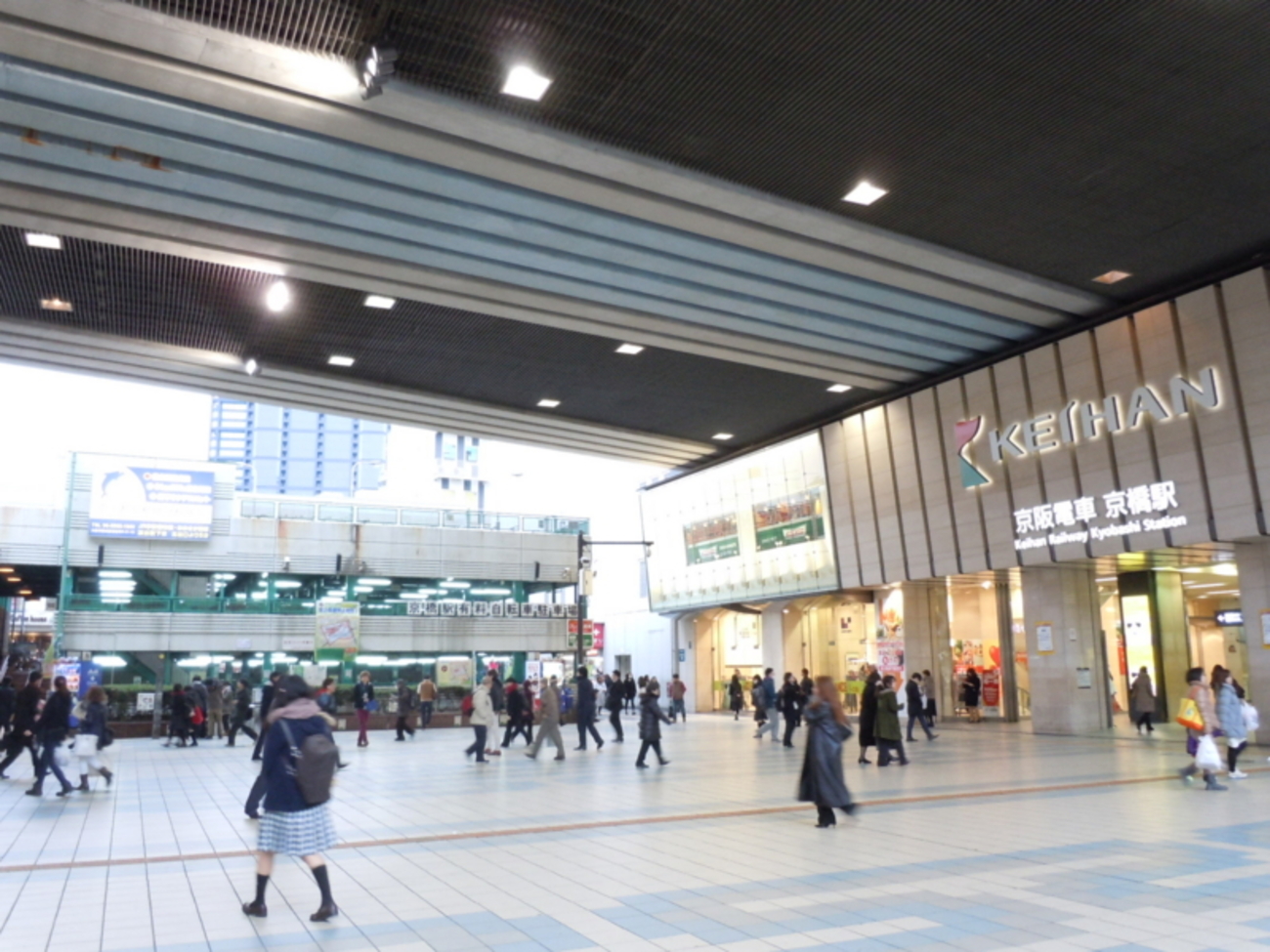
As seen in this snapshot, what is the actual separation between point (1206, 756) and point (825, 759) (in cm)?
519

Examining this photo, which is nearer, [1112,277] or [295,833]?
[295,833]

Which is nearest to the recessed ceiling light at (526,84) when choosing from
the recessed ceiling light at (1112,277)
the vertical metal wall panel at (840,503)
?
the recessed ceiling light at (1112,277)

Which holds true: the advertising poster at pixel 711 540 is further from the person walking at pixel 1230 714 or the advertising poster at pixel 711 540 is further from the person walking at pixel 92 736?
the person walking at pixel 92 736

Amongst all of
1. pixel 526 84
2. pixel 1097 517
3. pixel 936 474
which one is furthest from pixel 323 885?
pixel 936 474

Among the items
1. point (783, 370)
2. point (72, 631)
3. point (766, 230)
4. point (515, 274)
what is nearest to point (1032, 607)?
point (783, 370)

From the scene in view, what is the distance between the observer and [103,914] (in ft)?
20.9

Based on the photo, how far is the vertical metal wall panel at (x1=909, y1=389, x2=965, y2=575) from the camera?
23062 millimetres

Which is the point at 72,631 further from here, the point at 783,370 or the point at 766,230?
the point at 766,230

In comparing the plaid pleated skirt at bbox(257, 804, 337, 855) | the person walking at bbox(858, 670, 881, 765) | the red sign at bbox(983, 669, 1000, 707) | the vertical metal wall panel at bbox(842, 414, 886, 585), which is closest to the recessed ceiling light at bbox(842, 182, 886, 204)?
the person walking at bbox(858, 670, 881, 765)

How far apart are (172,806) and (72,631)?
21707 mm

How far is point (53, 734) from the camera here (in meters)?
12.8

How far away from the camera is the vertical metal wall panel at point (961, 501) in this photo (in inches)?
883

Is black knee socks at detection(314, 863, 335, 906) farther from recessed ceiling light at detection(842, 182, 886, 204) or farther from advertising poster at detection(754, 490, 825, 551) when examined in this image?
advertising poster at detection(754, 490, 825, 551)

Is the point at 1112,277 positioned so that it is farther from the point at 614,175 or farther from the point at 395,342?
the point at 395,342
